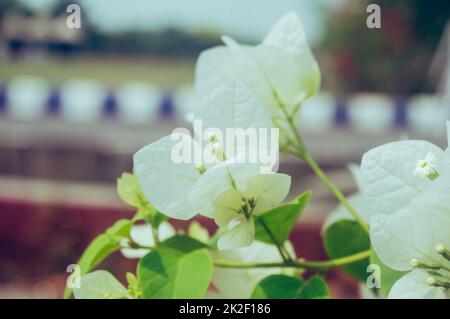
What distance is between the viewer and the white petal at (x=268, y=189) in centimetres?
22

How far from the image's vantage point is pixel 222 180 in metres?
0.22

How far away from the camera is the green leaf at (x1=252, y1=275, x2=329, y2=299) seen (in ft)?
0.79

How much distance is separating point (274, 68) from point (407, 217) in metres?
0.08

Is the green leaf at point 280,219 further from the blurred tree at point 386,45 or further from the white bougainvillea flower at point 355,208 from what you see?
A: the blurred tree at point 386,45

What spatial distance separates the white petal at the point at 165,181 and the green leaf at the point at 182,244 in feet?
0.09

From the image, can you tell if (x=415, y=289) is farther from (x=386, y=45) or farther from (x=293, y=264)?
(x=386, y=45)

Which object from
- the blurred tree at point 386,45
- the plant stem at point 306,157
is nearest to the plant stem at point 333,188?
the plant stem at point 306,157

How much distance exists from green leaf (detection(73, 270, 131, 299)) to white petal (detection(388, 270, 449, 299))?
0.29ft

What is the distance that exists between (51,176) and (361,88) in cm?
389

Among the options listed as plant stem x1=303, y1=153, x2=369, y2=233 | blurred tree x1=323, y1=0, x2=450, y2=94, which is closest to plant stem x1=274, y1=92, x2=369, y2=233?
plant stem x1=303, y1=153, x2=369, y2=233

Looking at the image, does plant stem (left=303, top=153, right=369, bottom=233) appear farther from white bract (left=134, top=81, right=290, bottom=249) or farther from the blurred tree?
the blurred tree

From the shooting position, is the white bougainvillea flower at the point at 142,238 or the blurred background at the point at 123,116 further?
the blurred background at the point at 123,116

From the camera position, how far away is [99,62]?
10430mm
